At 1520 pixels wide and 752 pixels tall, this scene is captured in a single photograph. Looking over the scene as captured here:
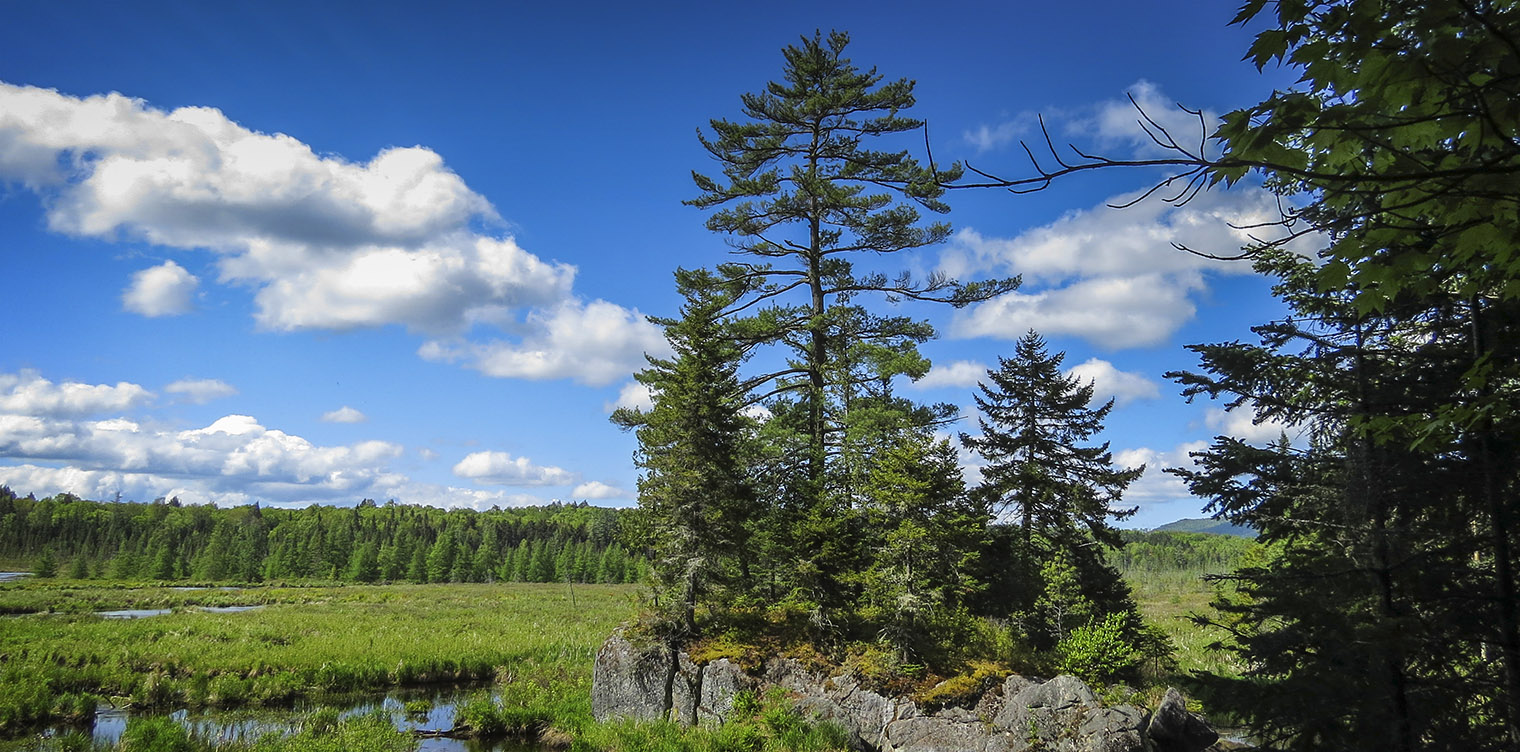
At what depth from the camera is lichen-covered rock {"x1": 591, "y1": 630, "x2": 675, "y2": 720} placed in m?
17.5

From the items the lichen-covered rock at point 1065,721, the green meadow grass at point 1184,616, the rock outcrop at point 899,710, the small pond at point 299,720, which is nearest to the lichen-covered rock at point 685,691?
the rock outcrop at point 899,710

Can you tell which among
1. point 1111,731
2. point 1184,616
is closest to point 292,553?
point 1111,731

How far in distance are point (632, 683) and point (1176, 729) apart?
1196cm

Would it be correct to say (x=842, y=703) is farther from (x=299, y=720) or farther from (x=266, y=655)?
(x=266, y=655)

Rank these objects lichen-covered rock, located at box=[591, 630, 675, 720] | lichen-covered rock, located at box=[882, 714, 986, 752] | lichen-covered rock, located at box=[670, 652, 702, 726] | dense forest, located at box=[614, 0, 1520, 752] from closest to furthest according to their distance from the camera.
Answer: dense forest, located at box=[614, 0, 1520, 752] → lichen-covered rock, located at box=[882, 714, 986, 752] → lichen-covered rock, located at box=[670, 652, 702, 726] → lichen-covered rock, located at box=[591, 630, 675, 720]

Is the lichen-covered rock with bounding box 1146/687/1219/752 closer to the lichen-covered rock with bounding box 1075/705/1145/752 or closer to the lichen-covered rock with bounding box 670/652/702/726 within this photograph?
the lichen-covered rock with bounding box 1075/705/1145/752

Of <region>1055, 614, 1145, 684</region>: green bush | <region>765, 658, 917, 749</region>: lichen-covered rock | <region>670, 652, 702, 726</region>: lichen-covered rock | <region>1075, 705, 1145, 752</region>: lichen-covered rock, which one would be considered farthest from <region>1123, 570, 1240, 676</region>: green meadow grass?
<region>670, 652, 702, 726</region>: lichen-covered rock

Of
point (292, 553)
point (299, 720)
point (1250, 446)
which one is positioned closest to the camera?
point (1250, 446)

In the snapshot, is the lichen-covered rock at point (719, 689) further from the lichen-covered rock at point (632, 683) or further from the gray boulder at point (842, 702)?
the lichen-covered rock at point (632, 683)

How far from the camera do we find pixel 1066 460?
21578 mm

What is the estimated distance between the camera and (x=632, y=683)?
Answer: 17734 millimetres

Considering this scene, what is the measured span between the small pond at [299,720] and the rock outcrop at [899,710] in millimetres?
3136

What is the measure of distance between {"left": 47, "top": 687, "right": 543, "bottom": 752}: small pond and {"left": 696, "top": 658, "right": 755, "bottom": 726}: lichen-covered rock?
459cm

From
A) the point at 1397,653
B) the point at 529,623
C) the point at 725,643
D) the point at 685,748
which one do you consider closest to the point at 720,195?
the point at 725,643
